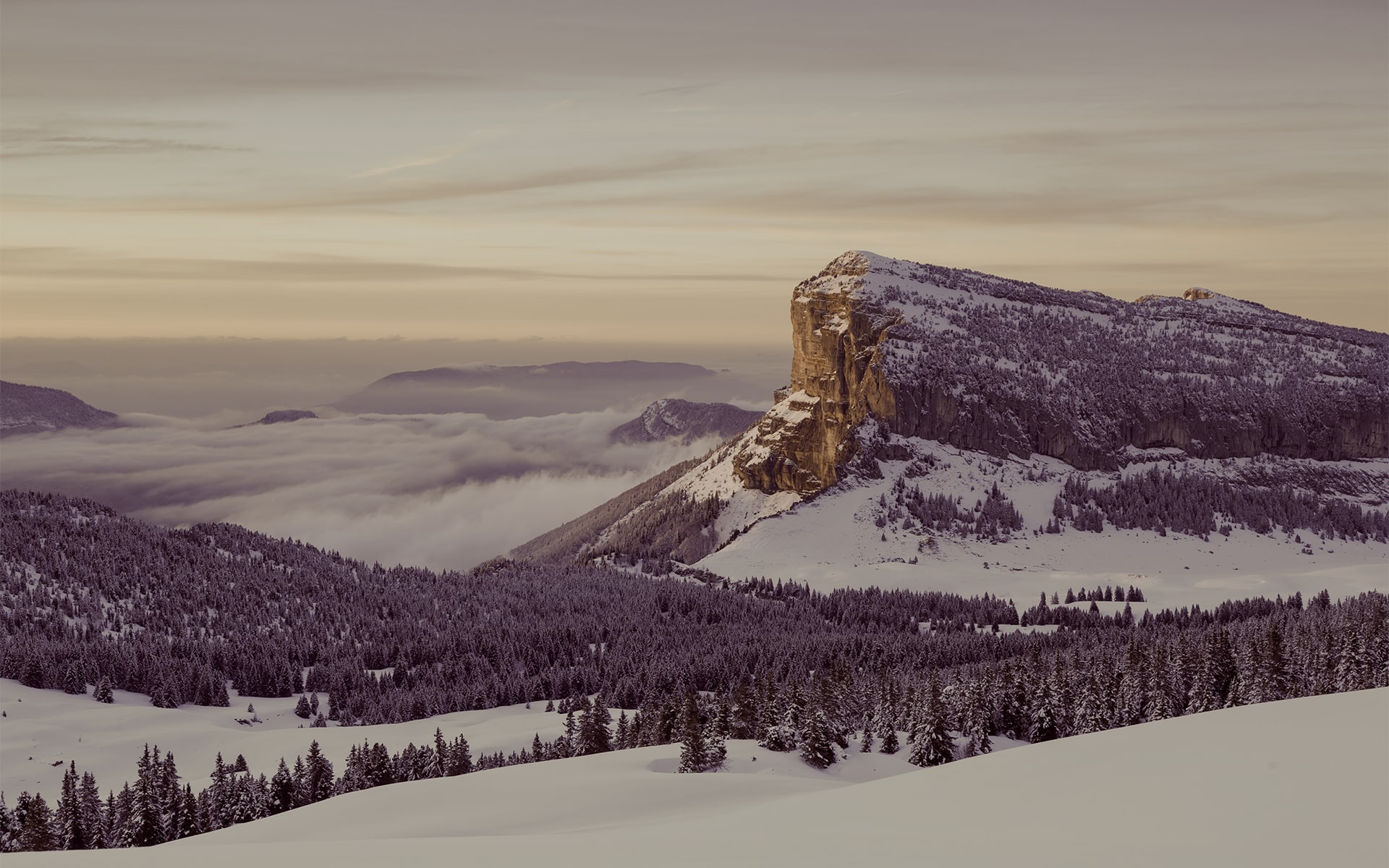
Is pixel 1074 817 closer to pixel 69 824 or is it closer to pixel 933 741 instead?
pixel 933 741

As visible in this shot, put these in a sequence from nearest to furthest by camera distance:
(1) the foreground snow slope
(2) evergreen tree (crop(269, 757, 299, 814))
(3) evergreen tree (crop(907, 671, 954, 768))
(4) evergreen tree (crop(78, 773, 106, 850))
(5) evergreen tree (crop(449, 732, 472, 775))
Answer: (1) the foreground snow slope, (4) evergreen tree (crop(78, 773, 106, 850)), (2) evergreen tree (crop(269, 757, 299, 814)), (3) evergreen tree (crop(907, 671, 954, 768)), (5) evergreen tree (crop(449, 732, 472, 775))

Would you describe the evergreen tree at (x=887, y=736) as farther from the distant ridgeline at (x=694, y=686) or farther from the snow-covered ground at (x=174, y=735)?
the snow-covered ground at (x=174, y=735)

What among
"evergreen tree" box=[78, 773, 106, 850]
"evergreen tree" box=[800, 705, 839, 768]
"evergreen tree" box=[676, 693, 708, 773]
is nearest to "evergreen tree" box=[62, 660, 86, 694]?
"evergreen tree" box=[78, 773, 106, 850]

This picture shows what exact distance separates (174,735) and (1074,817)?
131 metres

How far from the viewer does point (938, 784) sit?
153 ft

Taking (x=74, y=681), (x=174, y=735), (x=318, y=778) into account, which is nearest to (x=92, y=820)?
(x=318, y=778)

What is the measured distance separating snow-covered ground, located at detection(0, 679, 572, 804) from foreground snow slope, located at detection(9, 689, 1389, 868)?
75.3 meters

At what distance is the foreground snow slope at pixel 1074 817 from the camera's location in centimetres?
3203

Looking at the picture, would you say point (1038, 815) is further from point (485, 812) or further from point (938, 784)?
point (485, 812)

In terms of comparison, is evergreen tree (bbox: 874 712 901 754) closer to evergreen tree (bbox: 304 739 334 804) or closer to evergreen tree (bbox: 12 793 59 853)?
evergreen tree (bbox: 304 739 334 804)

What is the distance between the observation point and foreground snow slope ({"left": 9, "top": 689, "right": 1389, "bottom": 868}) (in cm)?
3203

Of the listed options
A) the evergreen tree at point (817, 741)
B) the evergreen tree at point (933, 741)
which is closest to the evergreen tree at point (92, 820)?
the evergreen tree at point (817, 741)

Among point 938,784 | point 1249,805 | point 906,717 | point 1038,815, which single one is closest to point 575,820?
point 938,784

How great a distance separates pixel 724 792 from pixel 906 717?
47.6 m
